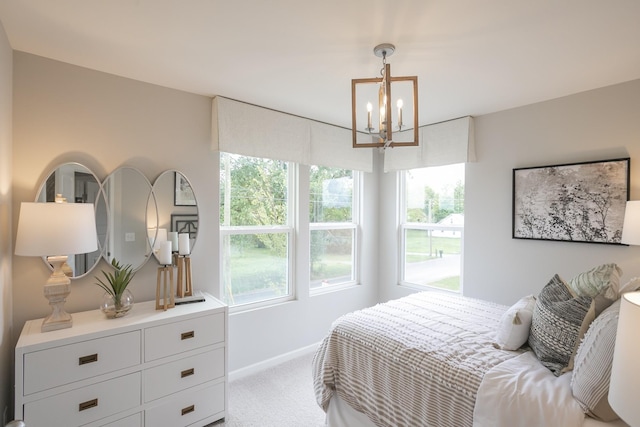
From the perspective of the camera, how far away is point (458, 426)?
1457 mm

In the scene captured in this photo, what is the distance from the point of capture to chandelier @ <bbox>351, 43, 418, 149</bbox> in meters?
1.62

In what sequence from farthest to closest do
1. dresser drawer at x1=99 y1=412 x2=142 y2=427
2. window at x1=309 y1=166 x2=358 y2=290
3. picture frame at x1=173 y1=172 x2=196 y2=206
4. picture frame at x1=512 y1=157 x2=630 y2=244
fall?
window at x1=309 y1=166 x2=358 y2=290
picture frame at x1=173 y1=172 x2=196 y2=206
picture frame at x1=512 y1=157 x2=630 y2=244
dresser drawer at x1=99 y1=412 x2=142 y2=427

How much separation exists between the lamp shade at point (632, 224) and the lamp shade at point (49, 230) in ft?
11.1

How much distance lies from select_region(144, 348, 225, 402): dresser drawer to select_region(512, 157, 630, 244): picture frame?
2.82 m

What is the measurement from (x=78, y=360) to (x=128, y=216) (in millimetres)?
986

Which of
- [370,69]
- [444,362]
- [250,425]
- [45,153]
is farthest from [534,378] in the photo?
[45,153]

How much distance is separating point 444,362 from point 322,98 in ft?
7.20

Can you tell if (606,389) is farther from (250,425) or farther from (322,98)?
(322,98)

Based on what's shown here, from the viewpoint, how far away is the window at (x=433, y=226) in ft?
11.5

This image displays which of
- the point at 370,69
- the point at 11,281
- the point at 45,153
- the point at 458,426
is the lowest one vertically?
the point at 458,426

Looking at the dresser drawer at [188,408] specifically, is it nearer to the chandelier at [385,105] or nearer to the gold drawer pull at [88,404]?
the gold drawer pull at [88,404]

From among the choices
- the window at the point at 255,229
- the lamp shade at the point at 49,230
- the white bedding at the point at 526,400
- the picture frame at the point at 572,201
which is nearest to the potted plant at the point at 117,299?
the lamp shade at the point at 49,230

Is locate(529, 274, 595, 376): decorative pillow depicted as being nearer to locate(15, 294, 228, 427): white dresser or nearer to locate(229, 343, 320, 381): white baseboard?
locate(15, 294, 228, 427): white dresser

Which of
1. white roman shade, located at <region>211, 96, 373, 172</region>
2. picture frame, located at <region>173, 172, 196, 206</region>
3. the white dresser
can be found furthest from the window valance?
the white dresser
